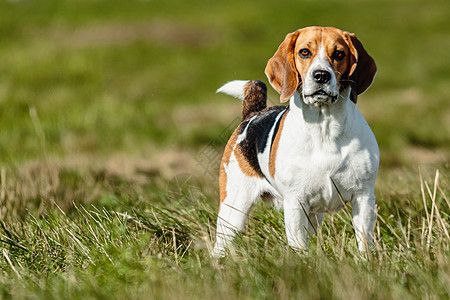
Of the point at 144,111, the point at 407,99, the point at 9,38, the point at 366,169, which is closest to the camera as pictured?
the point at 366,169

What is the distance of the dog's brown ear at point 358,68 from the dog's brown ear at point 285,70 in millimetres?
321

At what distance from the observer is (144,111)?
11.7m

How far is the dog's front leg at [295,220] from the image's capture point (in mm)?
3328

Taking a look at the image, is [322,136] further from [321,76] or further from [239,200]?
[239,200]

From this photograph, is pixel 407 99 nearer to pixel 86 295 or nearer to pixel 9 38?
pixel 86 295

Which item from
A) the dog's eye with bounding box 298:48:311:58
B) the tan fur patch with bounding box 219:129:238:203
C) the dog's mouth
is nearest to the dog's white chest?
the dog's mouth

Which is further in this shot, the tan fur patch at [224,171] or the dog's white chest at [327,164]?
the tan fur patch at [224,171]

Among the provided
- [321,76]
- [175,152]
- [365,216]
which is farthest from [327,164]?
[175,152]

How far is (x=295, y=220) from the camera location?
11.0 ft

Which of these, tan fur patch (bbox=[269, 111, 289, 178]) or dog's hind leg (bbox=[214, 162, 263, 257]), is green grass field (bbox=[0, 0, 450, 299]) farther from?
tan fur patch (bbox=[269, 111, 289, 178])

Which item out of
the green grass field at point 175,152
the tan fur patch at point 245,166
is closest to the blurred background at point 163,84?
the green grass field at point 175,152

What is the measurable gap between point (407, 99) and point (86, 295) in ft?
37.1

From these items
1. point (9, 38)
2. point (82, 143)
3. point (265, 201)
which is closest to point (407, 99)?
point (82, 143)

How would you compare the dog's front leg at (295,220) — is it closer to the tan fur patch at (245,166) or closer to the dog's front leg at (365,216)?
the dog's front leg at (365,216)
